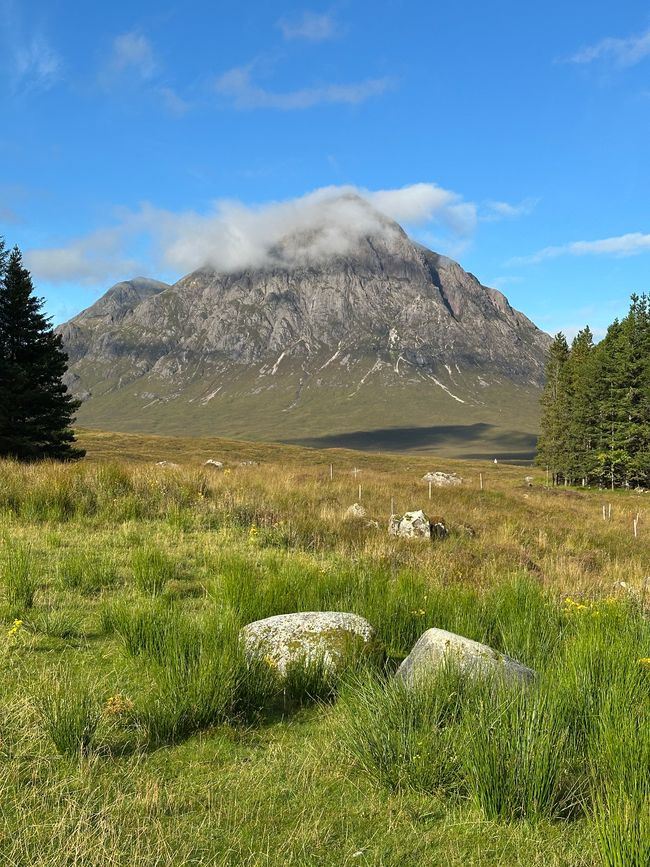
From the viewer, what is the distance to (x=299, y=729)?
13.0 ft

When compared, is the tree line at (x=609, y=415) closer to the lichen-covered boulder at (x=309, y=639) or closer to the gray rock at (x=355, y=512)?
the gray rock at (x=355, y=512)

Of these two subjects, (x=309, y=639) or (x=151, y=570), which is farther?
(x=151, y=570)

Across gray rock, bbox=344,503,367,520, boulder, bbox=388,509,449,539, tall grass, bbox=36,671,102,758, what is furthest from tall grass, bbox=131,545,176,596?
gray rock, bbox=344,503,367,520

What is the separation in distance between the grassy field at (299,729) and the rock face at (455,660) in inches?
7.3

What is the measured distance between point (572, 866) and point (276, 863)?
4.64 ft

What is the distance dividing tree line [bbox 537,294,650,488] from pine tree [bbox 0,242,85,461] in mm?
46897

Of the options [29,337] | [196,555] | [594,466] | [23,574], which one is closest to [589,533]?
[196,555]

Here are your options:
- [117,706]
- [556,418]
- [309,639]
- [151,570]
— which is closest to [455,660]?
[309,639]

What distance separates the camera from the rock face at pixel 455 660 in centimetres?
400

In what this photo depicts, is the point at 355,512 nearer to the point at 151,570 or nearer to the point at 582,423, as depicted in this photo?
the point at 151,570

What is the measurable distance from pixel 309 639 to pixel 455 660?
1.42 m

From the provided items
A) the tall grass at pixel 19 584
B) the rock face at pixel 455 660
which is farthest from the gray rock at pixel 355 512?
the rock face at pixel 455 660

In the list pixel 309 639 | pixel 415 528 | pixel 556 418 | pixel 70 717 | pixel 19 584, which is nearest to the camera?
pixel 70 717

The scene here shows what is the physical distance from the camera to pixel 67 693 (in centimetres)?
357
